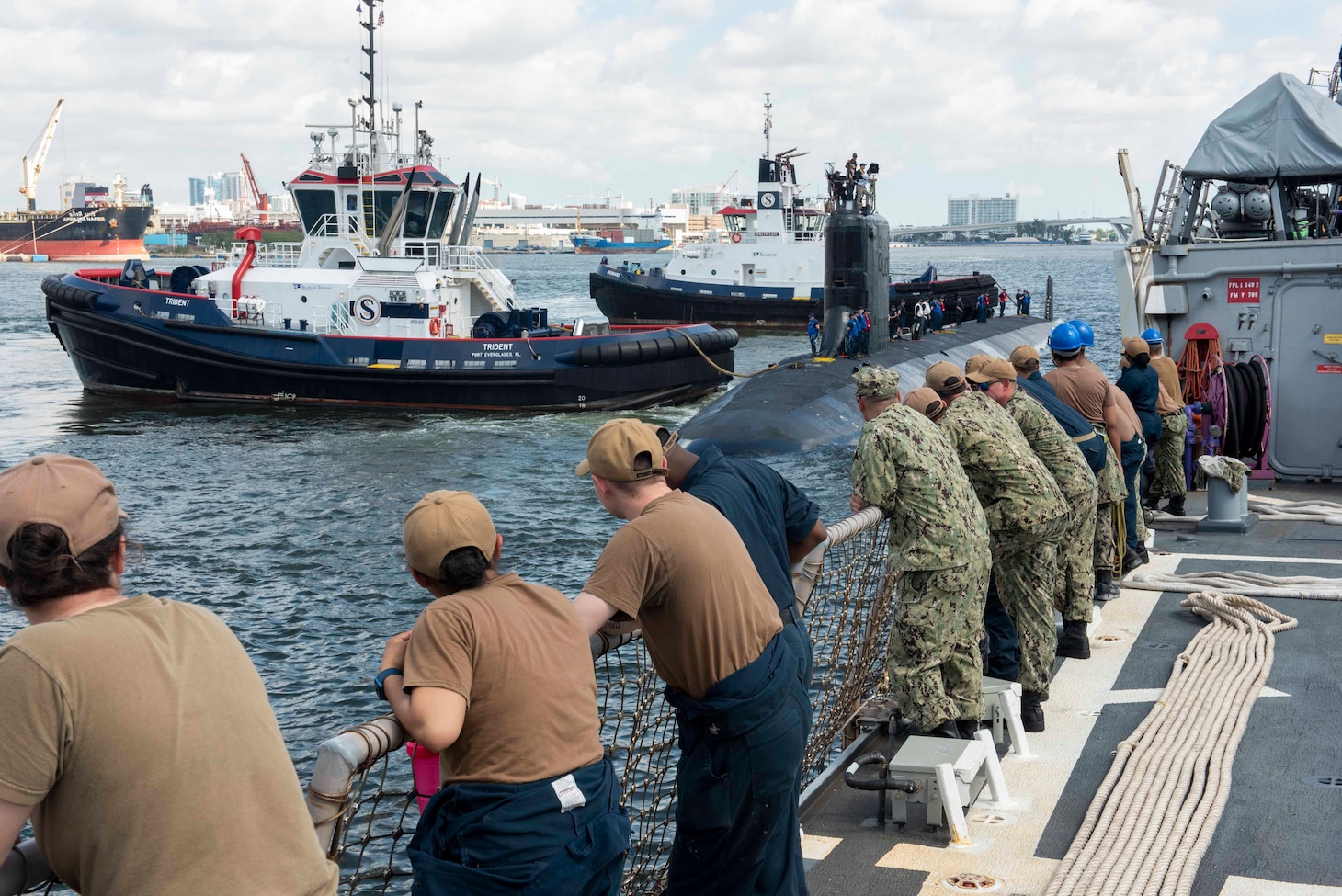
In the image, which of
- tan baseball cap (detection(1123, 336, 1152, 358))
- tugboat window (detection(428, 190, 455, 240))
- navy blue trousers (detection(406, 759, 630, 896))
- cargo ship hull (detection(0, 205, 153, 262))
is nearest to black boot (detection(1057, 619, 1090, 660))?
tan baseball cap (detection(1123, 336, 1152, 358))

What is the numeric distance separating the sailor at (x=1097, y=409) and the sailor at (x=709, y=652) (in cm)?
495

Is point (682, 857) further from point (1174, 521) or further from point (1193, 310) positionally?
point (1193, 310)

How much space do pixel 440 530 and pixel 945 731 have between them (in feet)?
10.7

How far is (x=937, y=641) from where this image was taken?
543 centimetres

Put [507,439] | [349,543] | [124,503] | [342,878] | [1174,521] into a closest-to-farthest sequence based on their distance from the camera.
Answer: [342,878] → [1174,521] → [349,543] → [124,503] → [507,439]

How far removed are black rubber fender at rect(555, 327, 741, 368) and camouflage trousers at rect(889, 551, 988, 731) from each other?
71.4 ft

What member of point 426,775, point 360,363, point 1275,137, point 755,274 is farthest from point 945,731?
point 755,274

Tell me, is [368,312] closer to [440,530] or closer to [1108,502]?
[1108,502]

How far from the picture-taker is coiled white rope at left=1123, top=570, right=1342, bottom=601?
816cm

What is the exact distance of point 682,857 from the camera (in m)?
3.81

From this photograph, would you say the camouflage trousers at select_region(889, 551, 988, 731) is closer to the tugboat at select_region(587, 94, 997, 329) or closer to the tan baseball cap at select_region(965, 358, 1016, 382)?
the tan baseball cap at select_region(965, 358, 1016, 382)

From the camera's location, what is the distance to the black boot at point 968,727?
5641 mm

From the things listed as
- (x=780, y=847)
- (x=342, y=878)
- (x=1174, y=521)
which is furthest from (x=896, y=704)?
(x=1174, y=521)

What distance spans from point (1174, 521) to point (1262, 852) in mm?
6461
